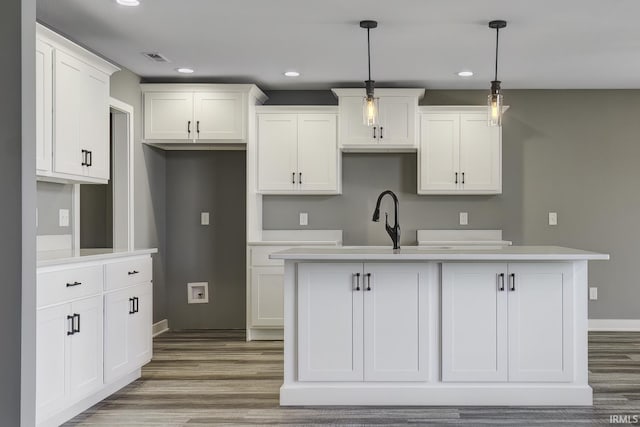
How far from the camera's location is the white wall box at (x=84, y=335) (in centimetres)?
311

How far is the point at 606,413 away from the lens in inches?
137

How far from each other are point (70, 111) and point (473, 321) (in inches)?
109

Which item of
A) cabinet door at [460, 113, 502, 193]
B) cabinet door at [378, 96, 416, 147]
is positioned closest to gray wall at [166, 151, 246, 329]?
cabinet door at [378, 96, 416, 147]

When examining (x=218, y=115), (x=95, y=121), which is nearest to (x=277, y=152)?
(x=218, y=115)

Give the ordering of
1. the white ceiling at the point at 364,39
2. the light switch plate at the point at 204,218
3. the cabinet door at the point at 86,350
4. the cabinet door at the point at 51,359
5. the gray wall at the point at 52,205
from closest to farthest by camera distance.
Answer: the cabinet door at the point at 51,359 < the cabinet door at the point at 86,350 < the white ceiling at the point at 364,39 < the gray wall at the point at 52,205 < the light switch plate at the point at 204,218

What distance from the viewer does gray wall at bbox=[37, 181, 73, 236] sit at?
4.06 metres

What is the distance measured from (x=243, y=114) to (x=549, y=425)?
3733 millimetres

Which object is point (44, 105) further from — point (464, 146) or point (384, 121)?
point (464, 146)

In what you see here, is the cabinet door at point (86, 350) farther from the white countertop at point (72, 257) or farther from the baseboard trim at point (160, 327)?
the baseboard trim at point (160, 327)

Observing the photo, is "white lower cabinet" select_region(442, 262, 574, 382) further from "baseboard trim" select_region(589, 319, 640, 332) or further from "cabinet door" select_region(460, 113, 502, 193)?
"baseboard trim" select_region(589, 319, 640, 332)

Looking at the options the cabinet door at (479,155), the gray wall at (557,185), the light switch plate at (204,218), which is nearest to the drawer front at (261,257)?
the light switch plate at (204,218)

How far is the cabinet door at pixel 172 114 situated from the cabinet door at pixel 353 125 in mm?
1389

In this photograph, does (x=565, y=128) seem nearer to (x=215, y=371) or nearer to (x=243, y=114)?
(x=243, y=114)

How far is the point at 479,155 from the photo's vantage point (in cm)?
601
